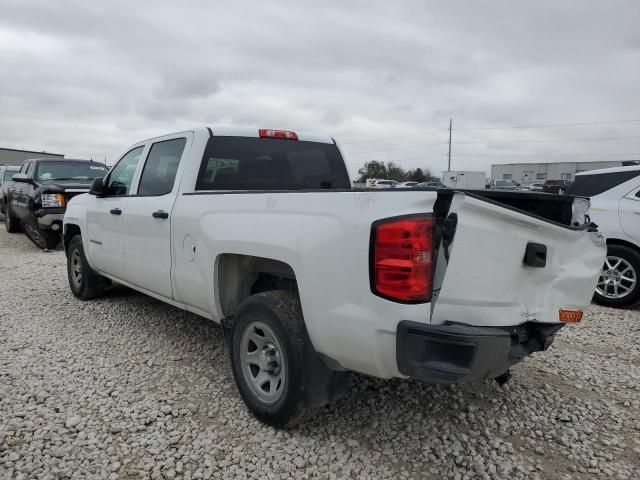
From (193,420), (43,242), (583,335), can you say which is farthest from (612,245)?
(43,242)

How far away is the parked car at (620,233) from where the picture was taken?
227 inches

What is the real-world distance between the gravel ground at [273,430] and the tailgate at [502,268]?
88 cm

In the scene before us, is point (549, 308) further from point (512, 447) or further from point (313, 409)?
point (313, 409)

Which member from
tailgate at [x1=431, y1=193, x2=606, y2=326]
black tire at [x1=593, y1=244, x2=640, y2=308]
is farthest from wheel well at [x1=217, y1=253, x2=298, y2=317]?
black tire at [x1=593, y1=244, x2=640, y2=308]

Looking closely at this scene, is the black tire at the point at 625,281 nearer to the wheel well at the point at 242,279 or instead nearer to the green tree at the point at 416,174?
the wheel well at the point at 242,279

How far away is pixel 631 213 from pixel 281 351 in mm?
5143

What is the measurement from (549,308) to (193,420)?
2.25 m

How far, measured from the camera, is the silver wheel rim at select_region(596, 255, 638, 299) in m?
5.80

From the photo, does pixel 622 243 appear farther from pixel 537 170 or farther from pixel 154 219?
pixel 537 170

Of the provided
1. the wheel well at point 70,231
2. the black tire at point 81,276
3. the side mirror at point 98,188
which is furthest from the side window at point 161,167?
the wheel well at point 70,231

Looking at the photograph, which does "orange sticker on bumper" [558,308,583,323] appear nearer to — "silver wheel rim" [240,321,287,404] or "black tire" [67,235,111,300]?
"silver wheel rim" [240,321,287,404]

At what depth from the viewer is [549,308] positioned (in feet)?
8.62

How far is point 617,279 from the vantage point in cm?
589

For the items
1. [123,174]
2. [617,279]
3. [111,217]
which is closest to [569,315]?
[617,279]
